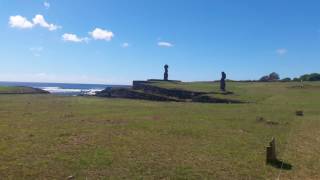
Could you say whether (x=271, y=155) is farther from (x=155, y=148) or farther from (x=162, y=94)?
(x=162, y=94)

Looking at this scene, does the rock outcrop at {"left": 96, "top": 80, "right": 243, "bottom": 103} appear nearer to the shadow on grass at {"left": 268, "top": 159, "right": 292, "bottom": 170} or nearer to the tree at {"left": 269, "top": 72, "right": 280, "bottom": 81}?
the shadow on grass at {"left": 268, "top": 159, "right": 292, "bottom": 170}

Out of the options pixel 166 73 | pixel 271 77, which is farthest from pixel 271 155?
pixel 271 77

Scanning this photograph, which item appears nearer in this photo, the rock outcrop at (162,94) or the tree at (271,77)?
the rock outcrop at (162,94)

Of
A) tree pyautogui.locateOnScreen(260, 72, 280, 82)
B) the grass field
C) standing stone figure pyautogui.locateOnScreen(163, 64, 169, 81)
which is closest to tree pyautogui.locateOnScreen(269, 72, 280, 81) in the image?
tree pyautogui.locateOnScreen(260, 72, 280, 82)

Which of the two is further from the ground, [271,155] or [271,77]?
[271,77]

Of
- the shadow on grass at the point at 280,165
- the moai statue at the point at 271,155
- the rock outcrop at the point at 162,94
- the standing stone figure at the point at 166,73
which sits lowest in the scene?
the shadow on grass at the point at 280,165

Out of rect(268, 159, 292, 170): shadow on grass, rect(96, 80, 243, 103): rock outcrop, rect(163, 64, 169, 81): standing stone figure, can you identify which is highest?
rect(163, 64, 169, 81): standing stone figure

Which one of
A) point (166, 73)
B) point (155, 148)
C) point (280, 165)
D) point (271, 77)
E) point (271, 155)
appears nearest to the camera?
point (280, 165)

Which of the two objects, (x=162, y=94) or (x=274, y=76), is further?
(x=274, y=76)

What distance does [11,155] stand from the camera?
62.9 ft

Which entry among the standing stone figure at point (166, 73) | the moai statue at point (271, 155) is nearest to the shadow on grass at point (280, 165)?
the moai statue at point (271, 155)

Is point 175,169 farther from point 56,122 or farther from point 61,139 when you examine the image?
point 56,122

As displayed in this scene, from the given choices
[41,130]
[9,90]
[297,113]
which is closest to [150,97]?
[9,90]

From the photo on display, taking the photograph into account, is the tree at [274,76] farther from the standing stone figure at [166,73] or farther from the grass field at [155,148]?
the grass field at [155,148]
